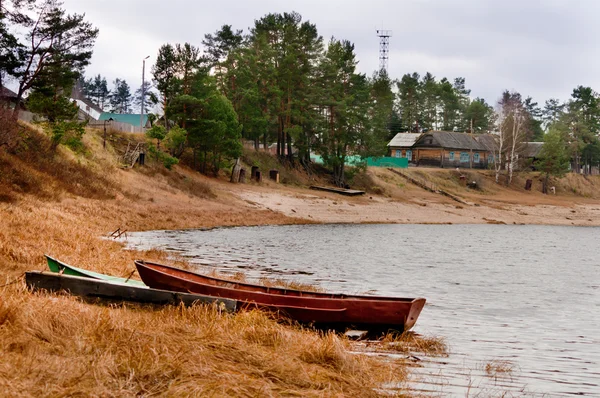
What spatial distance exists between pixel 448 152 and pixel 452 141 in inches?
79.9

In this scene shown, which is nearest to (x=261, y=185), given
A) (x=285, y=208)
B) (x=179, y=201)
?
(x=285, y=208)

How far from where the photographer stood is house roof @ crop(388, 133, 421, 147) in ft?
358

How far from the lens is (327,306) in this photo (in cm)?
1419

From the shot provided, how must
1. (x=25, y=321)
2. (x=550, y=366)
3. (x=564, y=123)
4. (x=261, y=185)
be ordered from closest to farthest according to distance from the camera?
Answer: (x=25, y=321) → (x=550, y=366) → (x=261, y=185) → (x=564, y=123)

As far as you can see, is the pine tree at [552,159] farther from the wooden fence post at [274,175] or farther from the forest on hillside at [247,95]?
the wooden fence post at [274,175]

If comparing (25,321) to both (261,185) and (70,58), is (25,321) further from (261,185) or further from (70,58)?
(261,185)

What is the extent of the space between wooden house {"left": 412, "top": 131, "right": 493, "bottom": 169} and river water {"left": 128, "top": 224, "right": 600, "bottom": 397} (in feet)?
172

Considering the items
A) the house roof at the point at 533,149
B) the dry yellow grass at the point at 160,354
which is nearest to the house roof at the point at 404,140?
the house roof at the point at 533,149

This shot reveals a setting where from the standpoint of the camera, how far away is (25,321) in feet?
32.2

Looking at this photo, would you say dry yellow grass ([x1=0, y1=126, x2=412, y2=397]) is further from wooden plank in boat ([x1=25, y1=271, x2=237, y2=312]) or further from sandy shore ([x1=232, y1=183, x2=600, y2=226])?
sandy shore ([x1=232, y1=183, x2=600, y2=226])

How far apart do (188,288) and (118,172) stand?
1408 inches

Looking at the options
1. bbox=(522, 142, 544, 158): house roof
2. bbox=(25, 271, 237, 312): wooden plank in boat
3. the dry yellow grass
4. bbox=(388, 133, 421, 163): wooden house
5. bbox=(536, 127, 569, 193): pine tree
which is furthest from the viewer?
bbox=(388, 133, 421, 163): wooden house

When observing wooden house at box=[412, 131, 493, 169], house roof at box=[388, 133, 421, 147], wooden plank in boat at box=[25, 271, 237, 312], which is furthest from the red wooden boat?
house roof at box=[388, 133, 421, 147]

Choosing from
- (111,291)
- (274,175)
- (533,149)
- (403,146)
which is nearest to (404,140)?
(403,146)
